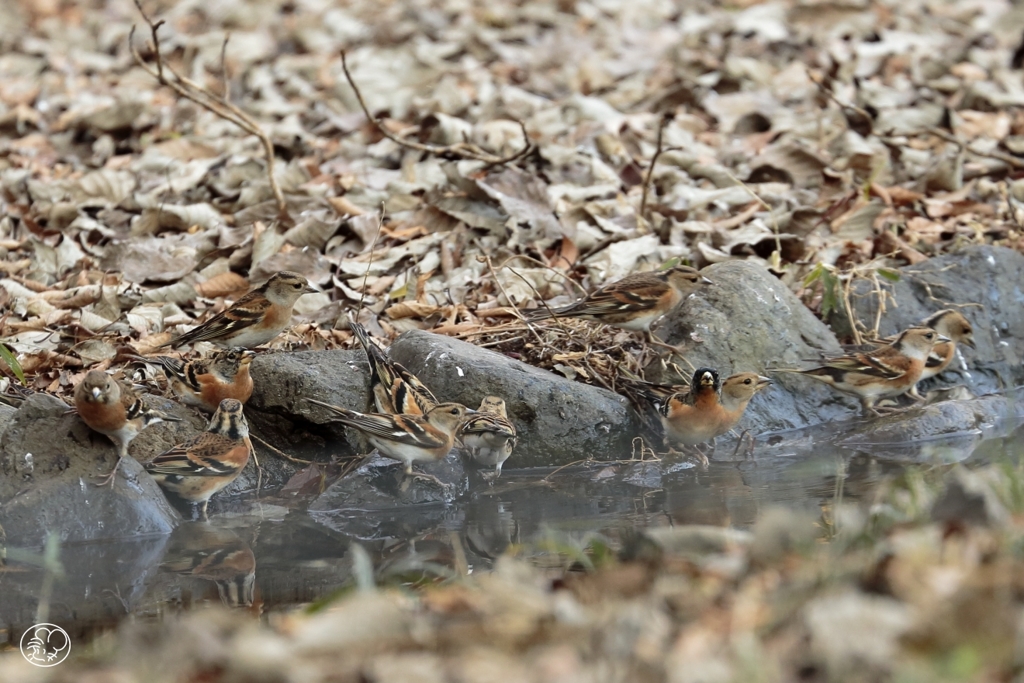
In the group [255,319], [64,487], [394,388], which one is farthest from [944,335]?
[64,487]

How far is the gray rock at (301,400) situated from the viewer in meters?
6.73

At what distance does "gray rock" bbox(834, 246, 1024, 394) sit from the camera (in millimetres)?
8008

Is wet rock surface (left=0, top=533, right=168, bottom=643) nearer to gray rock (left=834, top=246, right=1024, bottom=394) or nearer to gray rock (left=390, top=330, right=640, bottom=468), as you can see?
gray rock (left=390, top=330, right=640, bottom=468)

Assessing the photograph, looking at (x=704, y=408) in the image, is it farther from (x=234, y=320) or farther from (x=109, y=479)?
(x=109, y=479)

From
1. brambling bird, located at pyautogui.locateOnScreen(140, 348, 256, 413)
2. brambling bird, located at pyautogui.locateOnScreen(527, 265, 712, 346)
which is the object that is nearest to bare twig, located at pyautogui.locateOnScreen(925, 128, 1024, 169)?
brambling bird, located at pyautogui.locateOnScreen(527, 265, 712, 346)

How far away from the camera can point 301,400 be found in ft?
22.1

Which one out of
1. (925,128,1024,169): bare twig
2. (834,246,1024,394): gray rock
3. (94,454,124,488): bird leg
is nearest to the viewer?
(94,454,124,488): bird leg

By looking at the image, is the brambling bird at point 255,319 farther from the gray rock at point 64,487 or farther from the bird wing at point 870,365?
the bird wing at point 870,365

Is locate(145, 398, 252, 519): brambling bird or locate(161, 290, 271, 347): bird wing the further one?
locate(161, 290, 271, 347): bird wing

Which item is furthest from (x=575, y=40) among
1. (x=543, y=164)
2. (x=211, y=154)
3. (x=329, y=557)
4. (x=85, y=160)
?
(x=329, y=557)

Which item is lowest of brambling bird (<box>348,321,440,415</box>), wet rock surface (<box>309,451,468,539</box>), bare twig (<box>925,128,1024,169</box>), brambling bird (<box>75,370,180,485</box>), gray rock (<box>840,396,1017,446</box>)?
bare twig (<box>925,128,1024,169</box>)

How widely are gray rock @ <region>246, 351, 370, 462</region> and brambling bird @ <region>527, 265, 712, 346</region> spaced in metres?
1.44

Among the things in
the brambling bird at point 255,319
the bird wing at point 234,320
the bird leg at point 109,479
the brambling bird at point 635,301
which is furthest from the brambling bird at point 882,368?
the bird leg at point 109,479

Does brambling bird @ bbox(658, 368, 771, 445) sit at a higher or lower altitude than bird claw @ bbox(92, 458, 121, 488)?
lower
